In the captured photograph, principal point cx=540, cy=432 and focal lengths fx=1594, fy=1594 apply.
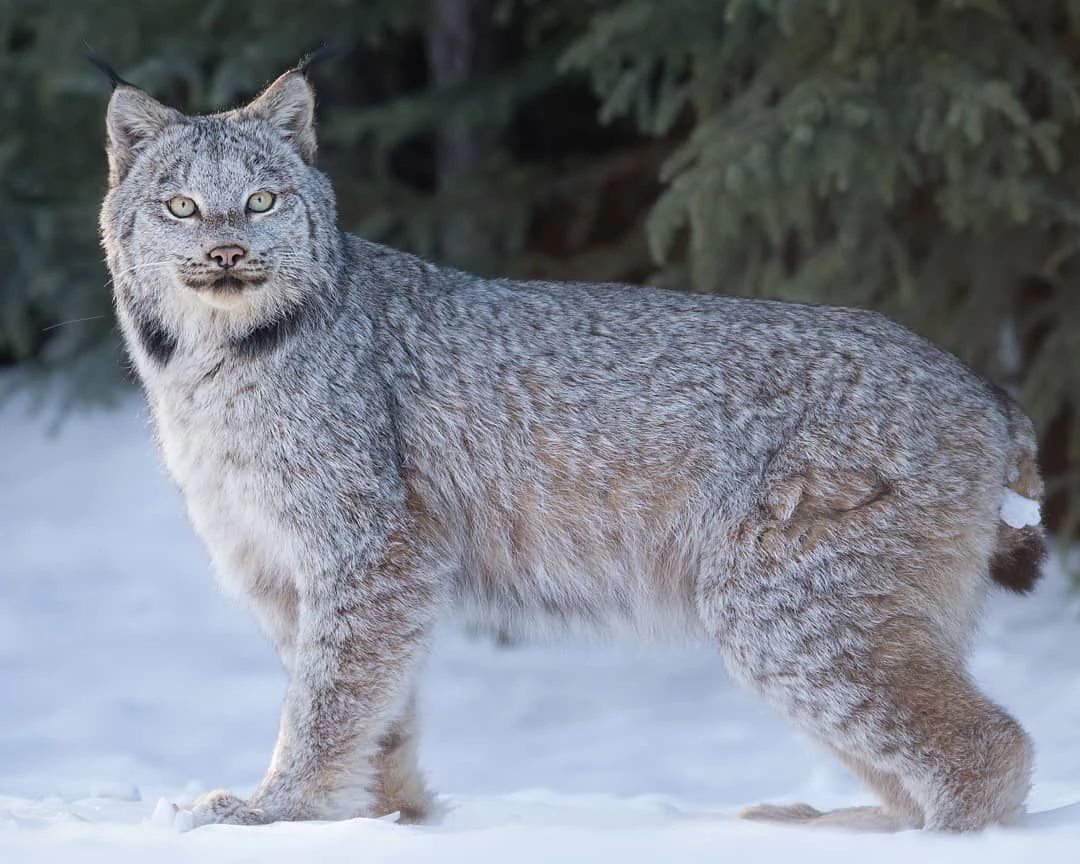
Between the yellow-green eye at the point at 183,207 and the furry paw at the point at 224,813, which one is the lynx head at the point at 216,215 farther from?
the furry paw at the point at 224,813

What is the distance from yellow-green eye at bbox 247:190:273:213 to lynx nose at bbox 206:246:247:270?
215 millimetres

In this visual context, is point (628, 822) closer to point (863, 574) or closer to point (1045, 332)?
point (863, 574)

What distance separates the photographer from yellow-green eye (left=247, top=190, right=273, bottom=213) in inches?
189

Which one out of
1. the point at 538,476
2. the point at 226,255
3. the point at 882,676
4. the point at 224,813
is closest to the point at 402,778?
the point at 224,813

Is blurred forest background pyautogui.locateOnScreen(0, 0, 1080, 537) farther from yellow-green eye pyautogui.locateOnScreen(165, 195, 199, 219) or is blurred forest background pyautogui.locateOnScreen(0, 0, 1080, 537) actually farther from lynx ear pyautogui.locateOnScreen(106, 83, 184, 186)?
yellow-green eye pyautogui.locateOnScreen(165, 195, 199, 219)

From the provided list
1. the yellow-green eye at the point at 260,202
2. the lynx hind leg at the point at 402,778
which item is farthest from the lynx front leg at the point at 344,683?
the yellow-green eye at the point at 260,202

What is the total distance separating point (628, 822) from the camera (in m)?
4.92

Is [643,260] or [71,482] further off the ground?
[643,260]

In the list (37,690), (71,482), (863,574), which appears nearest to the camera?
(863,574)

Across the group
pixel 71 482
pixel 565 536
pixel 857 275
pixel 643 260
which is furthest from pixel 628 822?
pixel 71 482

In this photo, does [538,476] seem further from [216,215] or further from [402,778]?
[216,215]

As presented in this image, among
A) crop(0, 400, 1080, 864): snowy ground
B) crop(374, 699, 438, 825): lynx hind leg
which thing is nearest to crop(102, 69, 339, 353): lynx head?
crop(374, 699, 438, 825): lynx hind leg

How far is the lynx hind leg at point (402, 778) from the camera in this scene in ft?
16.6

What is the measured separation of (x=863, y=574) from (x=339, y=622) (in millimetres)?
1547
